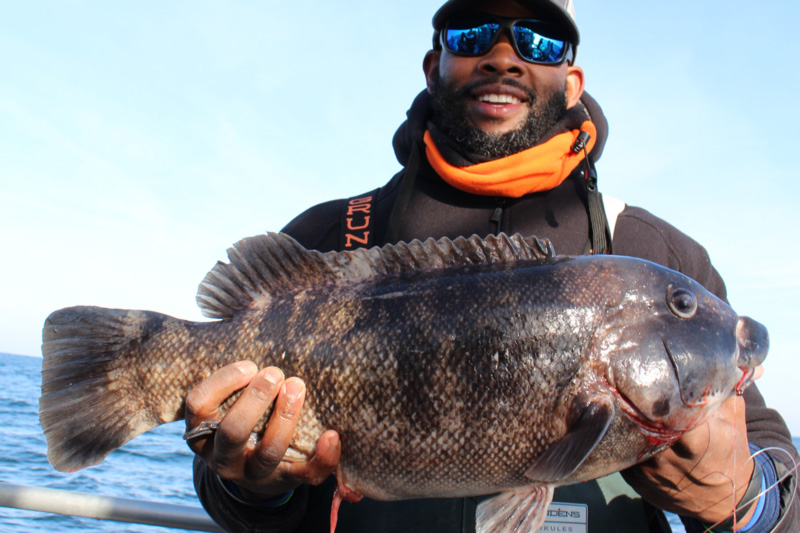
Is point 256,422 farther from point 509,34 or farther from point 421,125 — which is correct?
point 509,34

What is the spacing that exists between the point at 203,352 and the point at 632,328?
1600 mm

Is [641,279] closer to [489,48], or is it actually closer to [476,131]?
[476,131]

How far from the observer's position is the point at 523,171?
291 centimetres

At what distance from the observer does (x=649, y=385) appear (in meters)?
1.95

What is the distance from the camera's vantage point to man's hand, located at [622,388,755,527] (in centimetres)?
207

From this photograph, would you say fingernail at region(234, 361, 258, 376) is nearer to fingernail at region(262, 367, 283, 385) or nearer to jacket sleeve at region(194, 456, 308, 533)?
fingernail at region(262, 367, 283, 385)

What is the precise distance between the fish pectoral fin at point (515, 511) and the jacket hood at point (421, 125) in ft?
6.14

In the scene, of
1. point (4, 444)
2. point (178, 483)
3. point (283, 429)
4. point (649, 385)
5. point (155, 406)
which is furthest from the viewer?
point (4, 444)

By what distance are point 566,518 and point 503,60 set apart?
2.32 meters

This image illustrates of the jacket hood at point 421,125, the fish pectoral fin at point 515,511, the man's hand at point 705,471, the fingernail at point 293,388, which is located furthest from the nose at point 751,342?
the fingernail at point 293,388

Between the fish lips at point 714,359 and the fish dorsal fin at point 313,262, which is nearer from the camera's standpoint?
the fish lips at point 714,359

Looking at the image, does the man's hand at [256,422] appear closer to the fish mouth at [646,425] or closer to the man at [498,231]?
the man at [498,231]

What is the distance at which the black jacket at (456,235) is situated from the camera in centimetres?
256

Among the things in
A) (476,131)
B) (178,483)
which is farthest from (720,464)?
(178,483)
